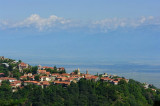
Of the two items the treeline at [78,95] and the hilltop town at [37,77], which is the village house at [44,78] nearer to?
the hilltop town at [37,77]

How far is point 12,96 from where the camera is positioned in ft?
111

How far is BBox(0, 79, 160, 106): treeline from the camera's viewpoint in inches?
1247

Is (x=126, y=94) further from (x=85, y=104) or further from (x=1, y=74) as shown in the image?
(x=1, y=74)

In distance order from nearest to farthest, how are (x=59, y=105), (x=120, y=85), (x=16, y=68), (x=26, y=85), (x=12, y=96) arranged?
(x=59, y=105) → (x=12, y=96) → (x=26, y=85) → (x=120, y=85) → (x=16, y=68)

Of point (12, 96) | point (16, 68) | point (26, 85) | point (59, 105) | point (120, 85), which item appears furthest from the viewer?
point (16, 68)

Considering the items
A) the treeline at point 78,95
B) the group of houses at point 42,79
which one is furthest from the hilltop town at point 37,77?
the treeline at point 78,95

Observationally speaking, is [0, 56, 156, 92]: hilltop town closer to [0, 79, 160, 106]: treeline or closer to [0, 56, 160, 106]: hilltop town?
[0, 56, 160, 106]: hilltop town

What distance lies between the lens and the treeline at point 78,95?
31.7 meters

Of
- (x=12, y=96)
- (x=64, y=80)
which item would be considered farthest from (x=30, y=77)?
(x=12, y=96)

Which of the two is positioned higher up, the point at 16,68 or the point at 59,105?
the point at 16,68

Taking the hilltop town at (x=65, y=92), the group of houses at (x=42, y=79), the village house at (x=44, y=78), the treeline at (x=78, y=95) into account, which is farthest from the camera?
the village house at (x=44, y=78)

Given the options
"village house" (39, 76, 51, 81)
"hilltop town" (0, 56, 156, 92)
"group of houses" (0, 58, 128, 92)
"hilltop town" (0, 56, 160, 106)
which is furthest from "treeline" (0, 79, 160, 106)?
"village house" (39, 76, 51, 81)

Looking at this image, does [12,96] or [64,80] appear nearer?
[12,96]

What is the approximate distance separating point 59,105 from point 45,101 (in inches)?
75.4
